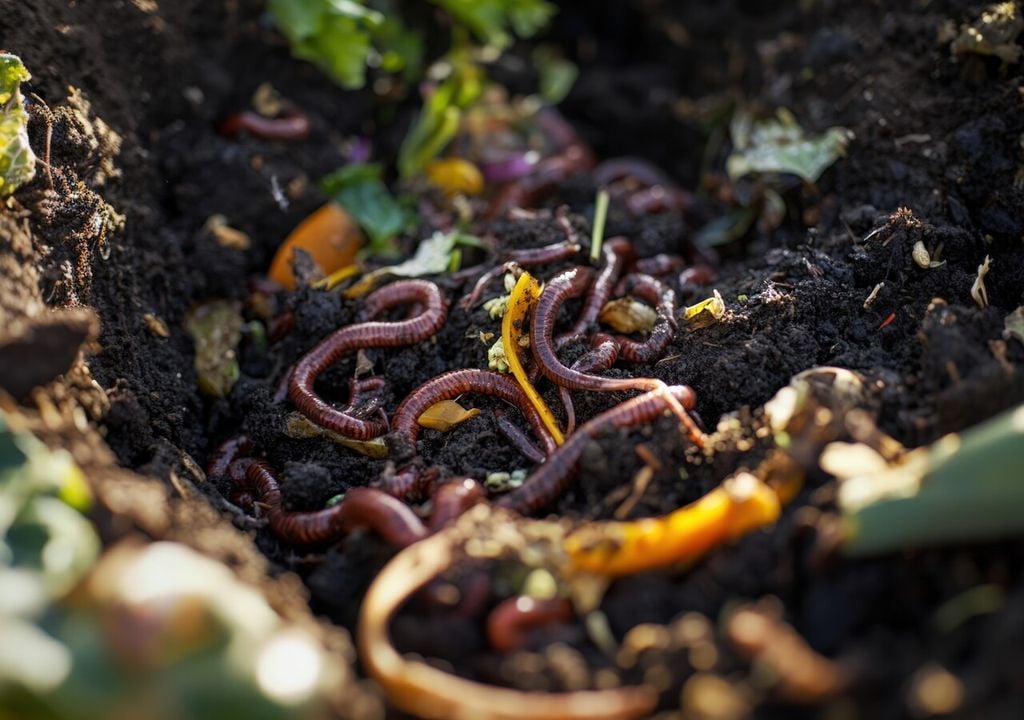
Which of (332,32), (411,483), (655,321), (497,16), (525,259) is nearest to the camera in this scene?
(411,483)

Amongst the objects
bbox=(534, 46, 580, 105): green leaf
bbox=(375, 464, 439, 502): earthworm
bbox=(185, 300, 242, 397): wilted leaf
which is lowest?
bbox=(185, 300, 242, 397): wilted leaf

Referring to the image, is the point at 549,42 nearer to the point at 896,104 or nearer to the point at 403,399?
the point at 896,104

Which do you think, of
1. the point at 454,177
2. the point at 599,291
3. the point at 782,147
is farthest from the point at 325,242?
the point at 782,147

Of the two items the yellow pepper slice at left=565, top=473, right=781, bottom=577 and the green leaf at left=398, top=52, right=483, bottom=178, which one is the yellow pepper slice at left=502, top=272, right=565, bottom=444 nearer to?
the yellow pepper slice at left=565, top=473, right=781, bottom=577

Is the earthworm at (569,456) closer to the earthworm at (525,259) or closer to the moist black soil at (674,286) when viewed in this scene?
the moist black soil at (674,286)

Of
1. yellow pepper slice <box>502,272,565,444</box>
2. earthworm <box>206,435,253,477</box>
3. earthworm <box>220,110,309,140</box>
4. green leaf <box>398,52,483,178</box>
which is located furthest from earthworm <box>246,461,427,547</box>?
green leaf <box>398,52,483,178</box>

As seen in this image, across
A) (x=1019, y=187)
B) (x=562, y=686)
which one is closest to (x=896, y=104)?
(x=1019, y=187)

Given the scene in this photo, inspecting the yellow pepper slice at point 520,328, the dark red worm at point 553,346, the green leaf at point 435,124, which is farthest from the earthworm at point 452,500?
the green leaf at point 435,124

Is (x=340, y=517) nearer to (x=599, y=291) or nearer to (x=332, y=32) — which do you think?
(x=599, y=291)
